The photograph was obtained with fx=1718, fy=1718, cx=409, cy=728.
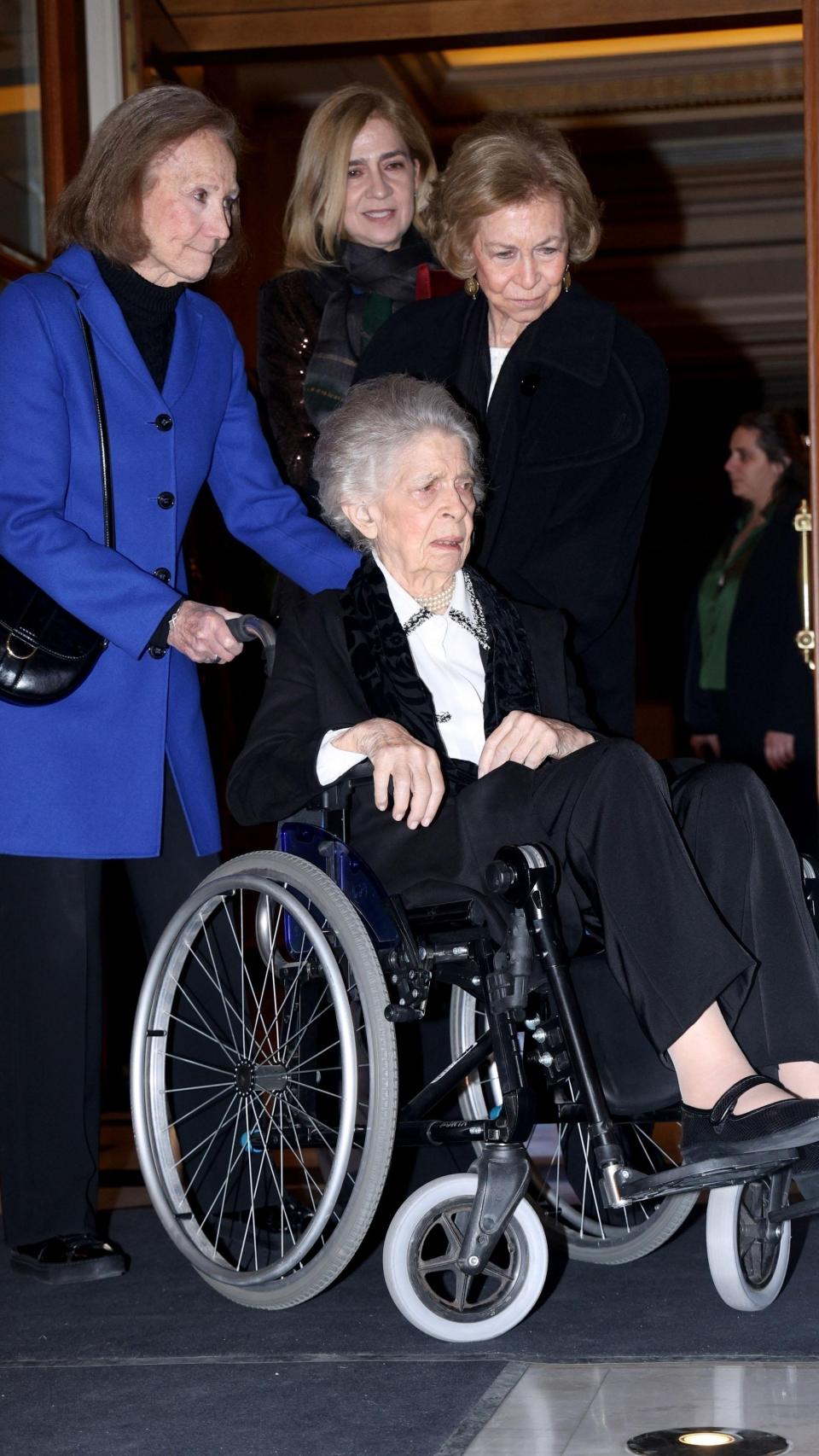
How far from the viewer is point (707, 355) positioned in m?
9.33

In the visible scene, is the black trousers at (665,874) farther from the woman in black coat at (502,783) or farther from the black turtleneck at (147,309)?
the black turtleneck at (147,309)

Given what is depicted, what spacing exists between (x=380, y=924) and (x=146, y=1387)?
55 cm

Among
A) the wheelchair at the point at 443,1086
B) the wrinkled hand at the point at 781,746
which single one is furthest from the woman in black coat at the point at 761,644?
the wheelchair at the point at 443,1086

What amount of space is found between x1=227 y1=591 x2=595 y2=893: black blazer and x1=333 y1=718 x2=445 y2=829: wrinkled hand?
5 centimetres

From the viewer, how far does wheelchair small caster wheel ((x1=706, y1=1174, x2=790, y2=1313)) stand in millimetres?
1937

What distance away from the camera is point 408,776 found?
6.40 feet

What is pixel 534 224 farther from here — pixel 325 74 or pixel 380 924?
pixel 325 74

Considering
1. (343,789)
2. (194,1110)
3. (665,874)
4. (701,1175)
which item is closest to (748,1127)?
(701,1175)

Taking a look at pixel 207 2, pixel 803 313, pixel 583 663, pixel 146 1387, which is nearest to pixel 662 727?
pixel 803 313

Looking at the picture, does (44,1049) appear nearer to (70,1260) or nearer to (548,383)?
(70,1260)

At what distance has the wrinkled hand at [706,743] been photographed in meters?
5.30

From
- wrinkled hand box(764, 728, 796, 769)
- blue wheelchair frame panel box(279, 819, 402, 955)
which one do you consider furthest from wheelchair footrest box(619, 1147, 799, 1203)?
wrinkled hand box(764, 728, 796, 769)

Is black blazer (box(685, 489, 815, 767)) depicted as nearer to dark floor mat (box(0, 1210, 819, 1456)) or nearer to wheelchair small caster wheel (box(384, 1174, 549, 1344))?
dark floor mat (box(0, 1210, 819, 1456))

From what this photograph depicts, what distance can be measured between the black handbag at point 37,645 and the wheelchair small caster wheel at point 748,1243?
103cm
